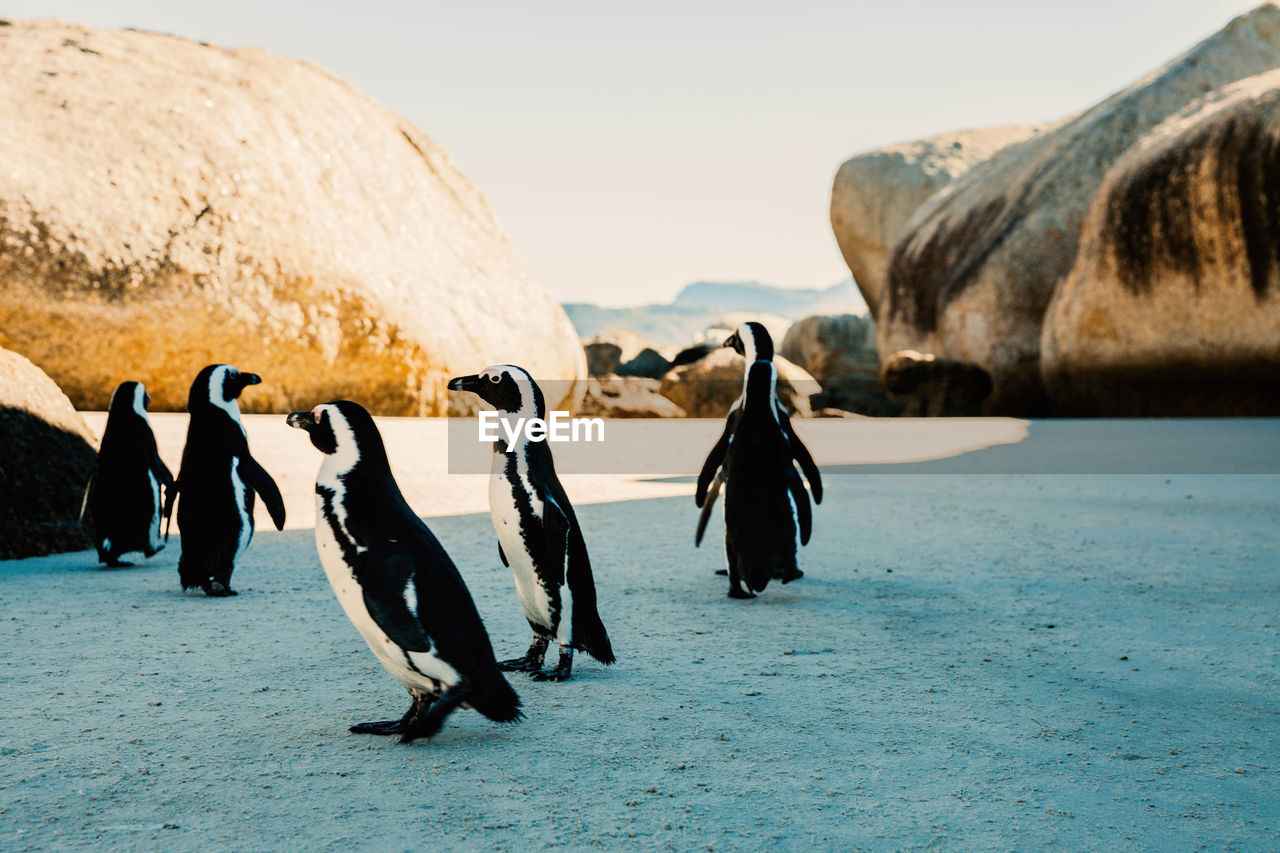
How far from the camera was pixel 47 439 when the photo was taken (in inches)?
204

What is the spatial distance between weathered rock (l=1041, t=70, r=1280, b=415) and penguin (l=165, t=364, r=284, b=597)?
33.9 feet

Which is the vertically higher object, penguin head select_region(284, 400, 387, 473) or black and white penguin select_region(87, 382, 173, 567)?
penguin head select_region(284, 400, 387, 473)

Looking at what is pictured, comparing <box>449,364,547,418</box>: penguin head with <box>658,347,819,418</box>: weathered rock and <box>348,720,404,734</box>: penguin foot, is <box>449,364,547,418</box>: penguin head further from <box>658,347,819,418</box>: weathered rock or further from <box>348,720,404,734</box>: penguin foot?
<box>658,347,819,418</box>: weathered rock

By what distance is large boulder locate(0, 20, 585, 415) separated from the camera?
8.52 metres

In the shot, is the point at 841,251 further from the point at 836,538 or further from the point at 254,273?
the point at 836,538

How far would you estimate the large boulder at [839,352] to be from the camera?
24531mm

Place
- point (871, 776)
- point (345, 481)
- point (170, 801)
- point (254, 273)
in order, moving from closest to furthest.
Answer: point (170, 801) → point (871, 776) → point (345, 481) → point (254, 273)

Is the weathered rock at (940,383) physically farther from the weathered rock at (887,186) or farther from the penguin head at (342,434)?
the penguin head at (342,434)

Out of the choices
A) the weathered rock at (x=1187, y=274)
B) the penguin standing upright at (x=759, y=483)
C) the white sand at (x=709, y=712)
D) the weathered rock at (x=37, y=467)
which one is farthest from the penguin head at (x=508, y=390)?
the weathered rock at (x=1187, y=274)

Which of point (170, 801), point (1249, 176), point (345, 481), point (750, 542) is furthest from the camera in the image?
point (1249, 176)

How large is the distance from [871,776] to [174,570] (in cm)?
369

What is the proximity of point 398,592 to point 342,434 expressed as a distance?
1.44 ft

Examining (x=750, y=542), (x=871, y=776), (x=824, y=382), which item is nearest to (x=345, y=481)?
(x=871, y=776)

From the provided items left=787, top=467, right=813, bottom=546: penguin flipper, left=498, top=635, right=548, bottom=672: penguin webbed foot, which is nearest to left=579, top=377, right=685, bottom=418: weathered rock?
left=787, top=467, right=813, bottom=546: penguin flipper
